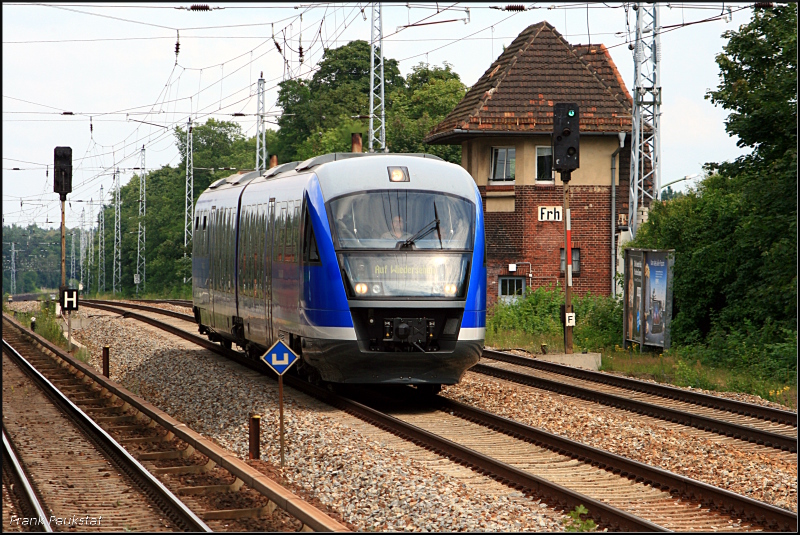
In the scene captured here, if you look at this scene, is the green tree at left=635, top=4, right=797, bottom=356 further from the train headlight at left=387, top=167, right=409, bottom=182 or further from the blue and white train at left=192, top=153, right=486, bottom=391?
the train headlight at left=387, top=167, right=409, bottom=182

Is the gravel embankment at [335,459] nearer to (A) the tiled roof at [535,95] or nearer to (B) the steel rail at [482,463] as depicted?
(B) the steel rail at [482,463]

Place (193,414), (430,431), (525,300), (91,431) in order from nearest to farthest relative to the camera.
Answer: (430,431) → (91,431) → (193,414) → (525,300)

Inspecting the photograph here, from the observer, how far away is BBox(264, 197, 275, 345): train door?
17.0 meters

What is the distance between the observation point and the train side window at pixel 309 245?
1434cm

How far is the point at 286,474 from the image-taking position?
10758 millimetres

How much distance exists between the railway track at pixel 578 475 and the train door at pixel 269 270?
10.3 feet

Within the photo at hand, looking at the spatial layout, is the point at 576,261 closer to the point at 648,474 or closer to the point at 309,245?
the point at 309,245

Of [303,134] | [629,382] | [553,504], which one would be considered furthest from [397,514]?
[303,134]

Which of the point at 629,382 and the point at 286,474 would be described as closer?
the point at 286,474

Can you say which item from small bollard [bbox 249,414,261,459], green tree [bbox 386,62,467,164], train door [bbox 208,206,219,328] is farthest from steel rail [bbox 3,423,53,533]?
green tree [bbox 386,62,467,164]

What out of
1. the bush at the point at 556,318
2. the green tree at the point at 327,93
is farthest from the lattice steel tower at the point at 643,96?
the green tree at the point at 327,93

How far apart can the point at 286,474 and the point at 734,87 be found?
14259 mm

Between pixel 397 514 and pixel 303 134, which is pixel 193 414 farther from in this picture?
pixel 303 134

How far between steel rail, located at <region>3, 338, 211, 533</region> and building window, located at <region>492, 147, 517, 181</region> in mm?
17868
